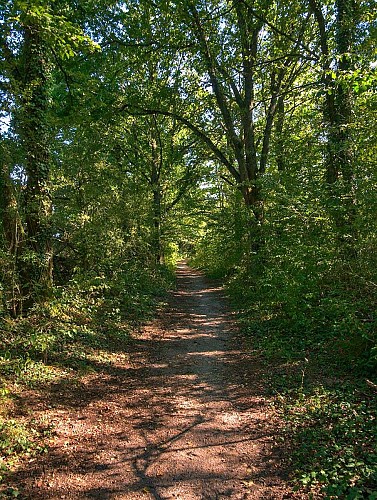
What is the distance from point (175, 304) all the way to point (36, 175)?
27.0 ft

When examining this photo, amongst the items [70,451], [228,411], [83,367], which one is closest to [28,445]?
[70,451]

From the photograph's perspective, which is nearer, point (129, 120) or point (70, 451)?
point (70, 451)

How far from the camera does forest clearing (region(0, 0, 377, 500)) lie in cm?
373

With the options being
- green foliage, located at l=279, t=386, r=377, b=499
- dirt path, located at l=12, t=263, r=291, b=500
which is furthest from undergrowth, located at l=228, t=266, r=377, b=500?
dirt path, located at l=12, t=263, r=291, b=500

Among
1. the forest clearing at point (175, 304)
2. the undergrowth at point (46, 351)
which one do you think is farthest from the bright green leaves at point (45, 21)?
the undergrowth at point (46, 351)

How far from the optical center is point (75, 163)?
8500 millimetres

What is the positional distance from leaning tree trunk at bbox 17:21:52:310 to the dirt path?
2.01 m

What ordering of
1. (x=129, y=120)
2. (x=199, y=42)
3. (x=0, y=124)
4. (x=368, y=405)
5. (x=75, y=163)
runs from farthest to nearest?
(x=129, y=120) → (x=199, y=42) → (x=75, y=163) → (x=0, y=124) → (x=368, y=405)

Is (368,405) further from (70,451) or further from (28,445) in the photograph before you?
(28,445)

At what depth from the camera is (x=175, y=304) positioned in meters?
13.1

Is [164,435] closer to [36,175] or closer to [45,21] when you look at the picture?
[36,175]

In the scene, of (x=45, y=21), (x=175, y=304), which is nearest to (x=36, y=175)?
(x=45, y=21)

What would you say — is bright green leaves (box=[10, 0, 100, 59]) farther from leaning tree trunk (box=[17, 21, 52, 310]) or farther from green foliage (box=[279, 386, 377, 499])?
green foliage (box=[279, 386, 377, 499])

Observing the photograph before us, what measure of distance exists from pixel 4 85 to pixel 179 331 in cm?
678
